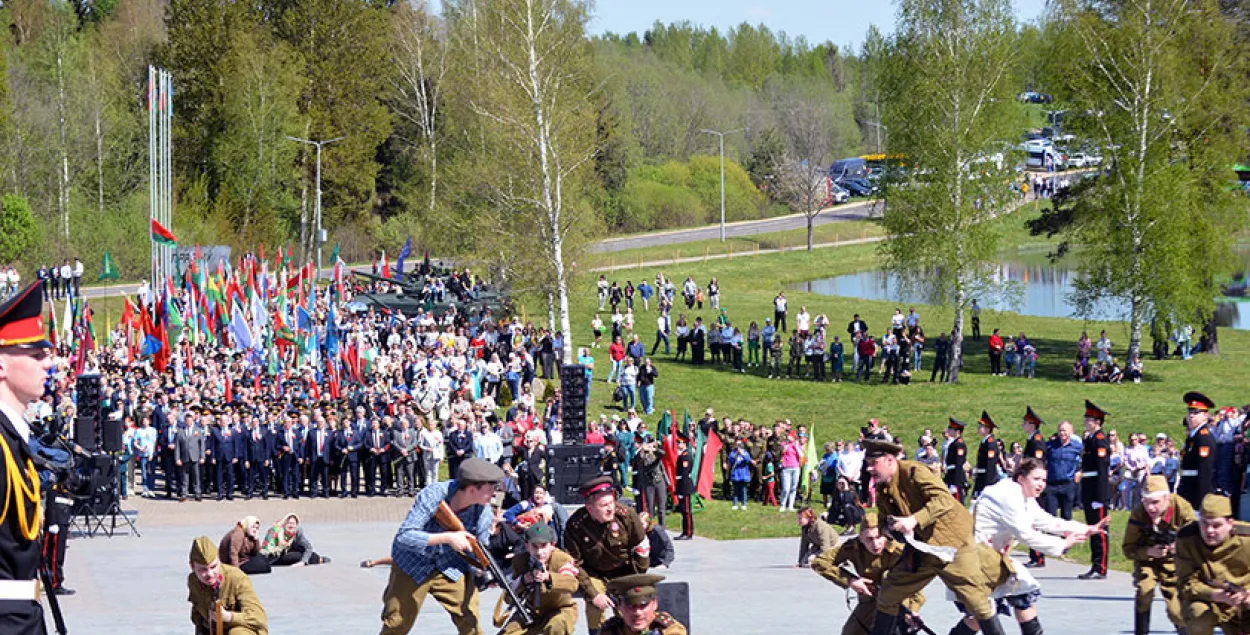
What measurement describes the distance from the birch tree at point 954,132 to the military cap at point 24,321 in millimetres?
41859

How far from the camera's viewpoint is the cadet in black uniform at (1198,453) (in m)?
15.9

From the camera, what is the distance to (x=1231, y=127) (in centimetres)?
4931

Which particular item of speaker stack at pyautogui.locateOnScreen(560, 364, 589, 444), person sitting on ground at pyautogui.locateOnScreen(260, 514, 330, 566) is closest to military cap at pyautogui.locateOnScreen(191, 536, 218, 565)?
person sitting on ground at pyautogui.locateOnScreen(260, 514, 330, 566)

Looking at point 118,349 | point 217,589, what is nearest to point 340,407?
point 118,349

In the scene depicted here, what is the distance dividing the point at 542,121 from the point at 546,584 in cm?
3669

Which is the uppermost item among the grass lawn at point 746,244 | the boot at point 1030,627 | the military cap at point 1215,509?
the grass lawn at point 746,244

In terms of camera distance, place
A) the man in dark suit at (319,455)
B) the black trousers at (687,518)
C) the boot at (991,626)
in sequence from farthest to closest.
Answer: the man in dark suit at (319,455) < the black trousers at (687,518) < the boot at (991,626)

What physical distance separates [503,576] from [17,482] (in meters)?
4.05

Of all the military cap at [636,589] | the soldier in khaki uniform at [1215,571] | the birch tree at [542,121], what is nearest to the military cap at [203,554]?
the military cap at [636,589]

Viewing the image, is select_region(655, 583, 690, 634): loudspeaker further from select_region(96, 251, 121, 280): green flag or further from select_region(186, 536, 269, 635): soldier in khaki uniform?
select_region(96, 251, 121, 280): green flag

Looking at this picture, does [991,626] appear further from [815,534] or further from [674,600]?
[815,534]

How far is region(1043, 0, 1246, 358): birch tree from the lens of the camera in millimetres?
46031

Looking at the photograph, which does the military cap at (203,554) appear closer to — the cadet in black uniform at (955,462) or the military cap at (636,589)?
the military cap at (636,589)

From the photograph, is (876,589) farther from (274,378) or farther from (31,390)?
(274,378)
